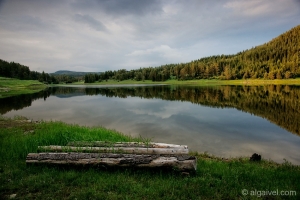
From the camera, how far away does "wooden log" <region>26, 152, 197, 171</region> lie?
7.65 meters

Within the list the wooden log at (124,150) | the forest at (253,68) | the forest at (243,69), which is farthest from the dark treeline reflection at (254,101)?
the forest at (243,69)

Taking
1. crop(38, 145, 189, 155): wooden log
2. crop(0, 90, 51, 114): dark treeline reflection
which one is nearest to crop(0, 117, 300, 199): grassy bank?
crop(38, 145, 189, 155): wooden log

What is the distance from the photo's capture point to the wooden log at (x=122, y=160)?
7.65 meters

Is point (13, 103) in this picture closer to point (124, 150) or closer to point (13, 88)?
point (124, 150)

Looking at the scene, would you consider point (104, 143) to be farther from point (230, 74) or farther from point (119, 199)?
point (230, 74)

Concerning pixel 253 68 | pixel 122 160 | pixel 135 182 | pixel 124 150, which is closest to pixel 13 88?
pixel 124 150

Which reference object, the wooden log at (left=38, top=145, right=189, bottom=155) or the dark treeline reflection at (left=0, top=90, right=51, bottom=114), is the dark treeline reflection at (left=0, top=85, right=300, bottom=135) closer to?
the dark treeline reflection at (left=0, top=90, right=51, bottom=114)

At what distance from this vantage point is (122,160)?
7.93m

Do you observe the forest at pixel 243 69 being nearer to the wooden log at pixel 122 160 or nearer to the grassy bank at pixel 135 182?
the grassy bank at pixel 135 182

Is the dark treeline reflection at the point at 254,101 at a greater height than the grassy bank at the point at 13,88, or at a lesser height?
lesser

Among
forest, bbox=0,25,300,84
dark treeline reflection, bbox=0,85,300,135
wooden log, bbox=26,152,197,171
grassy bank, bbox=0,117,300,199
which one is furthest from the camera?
forest, bbox=0,25,300,84

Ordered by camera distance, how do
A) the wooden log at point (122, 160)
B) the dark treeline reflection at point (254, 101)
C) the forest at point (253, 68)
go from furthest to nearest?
the forest at point (253, 68) → the dark treeline reflection at point (254, 101) → the wooden log at point (122, 160)

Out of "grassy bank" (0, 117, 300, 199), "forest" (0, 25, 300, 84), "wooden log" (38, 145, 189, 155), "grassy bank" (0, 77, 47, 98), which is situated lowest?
"grassy bank" (0, 117, 300, 199)

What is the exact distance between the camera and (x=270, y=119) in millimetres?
22453
